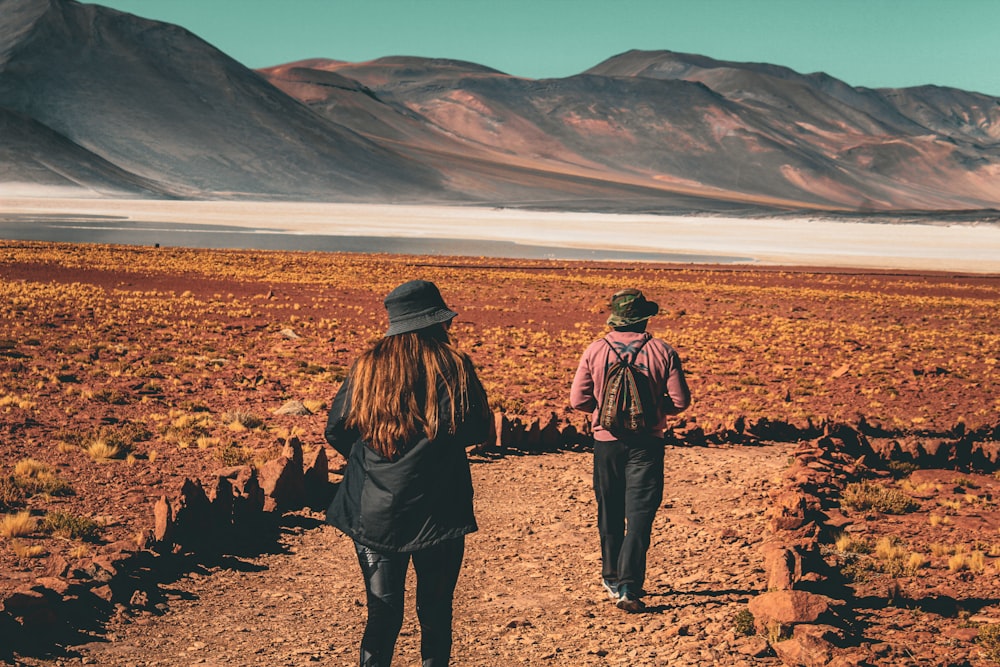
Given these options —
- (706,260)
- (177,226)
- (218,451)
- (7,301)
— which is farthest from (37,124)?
(218,451)

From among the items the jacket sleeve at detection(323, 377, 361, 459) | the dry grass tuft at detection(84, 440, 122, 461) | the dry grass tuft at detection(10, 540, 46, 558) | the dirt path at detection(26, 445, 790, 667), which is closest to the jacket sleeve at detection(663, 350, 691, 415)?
the dirt path at detection(26, 445, 790, 667)

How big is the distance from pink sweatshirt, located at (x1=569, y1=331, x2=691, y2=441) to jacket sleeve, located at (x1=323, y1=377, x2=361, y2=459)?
2.14m

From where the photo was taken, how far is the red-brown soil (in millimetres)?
6281

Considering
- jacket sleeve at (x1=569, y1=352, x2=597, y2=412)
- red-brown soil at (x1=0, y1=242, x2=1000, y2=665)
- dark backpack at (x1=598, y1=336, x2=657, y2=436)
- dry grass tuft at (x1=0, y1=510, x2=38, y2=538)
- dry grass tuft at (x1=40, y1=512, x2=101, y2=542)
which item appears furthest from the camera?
dry grass tuft at (x1=40, y1=512, x2=101, y2=542)

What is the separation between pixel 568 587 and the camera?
7113mm

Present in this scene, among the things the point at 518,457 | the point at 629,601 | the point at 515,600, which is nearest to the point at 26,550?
the point at 515,600

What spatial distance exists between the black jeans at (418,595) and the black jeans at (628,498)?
199cm

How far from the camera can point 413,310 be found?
14.1 ft

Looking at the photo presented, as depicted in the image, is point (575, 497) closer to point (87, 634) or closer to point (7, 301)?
point (87, 634)

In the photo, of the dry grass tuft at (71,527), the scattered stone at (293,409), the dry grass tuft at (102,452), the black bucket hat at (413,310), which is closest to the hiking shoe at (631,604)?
the black bucket hat at (413,310)

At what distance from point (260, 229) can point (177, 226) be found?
6.86 metres

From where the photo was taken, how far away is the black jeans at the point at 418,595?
4367 millimetres

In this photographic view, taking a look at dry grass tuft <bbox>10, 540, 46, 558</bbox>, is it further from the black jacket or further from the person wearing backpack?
the black jacket

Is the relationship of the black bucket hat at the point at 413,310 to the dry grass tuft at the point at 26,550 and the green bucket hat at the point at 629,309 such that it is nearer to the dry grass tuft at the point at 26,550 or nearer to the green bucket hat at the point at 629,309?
the green bucket hat at the point at 629,309
